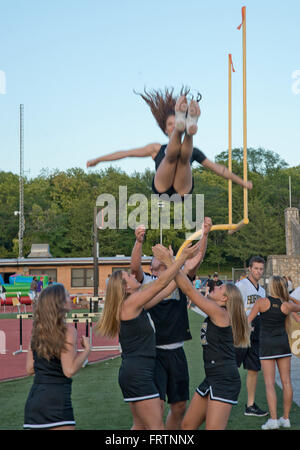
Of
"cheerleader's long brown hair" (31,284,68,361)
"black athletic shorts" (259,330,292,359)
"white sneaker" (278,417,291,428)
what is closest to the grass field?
"white sneaker" (278,417,291,428)

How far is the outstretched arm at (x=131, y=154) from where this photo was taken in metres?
4.95

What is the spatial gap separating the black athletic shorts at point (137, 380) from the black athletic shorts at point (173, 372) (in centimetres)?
58

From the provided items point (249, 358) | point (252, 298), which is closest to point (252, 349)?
point (249, 358)

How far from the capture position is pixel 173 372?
5953 millimetres

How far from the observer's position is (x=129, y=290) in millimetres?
5488

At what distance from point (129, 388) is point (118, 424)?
262 cm

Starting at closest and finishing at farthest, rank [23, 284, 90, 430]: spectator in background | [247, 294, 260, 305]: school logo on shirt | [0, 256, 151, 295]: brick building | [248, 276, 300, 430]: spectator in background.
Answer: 1. [23, 284, 90, 430]: spectator in background
2. [248, 276, 300, 430]: spectator in background
3. [247, 294, 260, 305]: school logo on shirt
4. [0, 256, 151, 295]: brick building

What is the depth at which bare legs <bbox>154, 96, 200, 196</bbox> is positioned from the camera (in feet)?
14.9

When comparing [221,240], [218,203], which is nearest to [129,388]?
[218,203]

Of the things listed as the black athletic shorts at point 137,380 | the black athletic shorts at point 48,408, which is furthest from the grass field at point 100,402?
the black athletic shorts at point 48,408

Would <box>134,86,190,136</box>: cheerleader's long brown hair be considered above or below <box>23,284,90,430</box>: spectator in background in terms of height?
above

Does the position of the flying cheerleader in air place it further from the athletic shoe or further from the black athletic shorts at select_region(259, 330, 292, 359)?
the athletic shoe

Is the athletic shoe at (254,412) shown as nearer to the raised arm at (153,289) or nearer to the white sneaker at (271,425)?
the white sneaker at (271,425)

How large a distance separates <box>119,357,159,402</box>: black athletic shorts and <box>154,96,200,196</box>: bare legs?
152 cm
